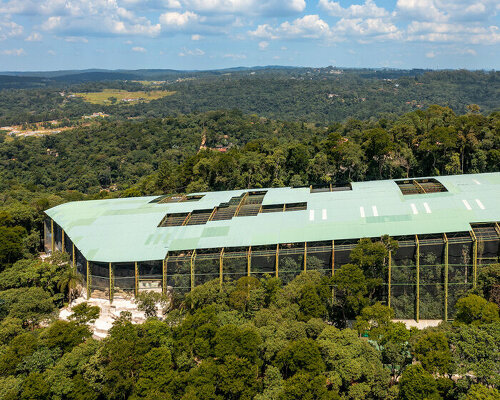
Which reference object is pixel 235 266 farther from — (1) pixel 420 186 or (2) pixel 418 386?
(1) pixel 420 186

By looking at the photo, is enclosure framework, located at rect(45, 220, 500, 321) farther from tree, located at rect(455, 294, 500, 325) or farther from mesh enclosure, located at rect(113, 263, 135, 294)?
tree, located at rect(455, 294, 500, 325)

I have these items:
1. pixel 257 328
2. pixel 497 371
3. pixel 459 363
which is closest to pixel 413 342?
pixel 459 363

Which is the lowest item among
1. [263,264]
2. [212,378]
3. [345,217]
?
[212,378]

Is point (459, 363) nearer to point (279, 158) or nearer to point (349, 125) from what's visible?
point (279, 158)

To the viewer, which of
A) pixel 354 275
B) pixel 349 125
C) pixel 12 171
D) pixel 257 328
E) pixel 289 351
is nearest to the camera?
pixel 289 351

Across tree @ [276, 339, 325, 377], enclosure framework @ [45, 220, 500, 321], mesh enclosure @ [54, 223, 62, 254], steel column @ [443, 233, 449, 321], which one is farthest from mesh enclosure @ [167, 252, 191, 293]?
steel column @ [443, 233, 449, 321]

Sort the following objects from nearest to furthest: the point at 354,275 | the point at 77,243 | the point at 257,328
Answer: the point at 257,328 < the point at 354,275 < the point at 77,243
